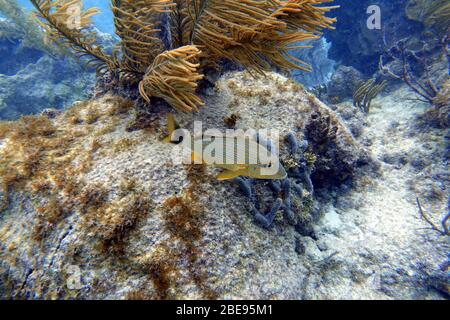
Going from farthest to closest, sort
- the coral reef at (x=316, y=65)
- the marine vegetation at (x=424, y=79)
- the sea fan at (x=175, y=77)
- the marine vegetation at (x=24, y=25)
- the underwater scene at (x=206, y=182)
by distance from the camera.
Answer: the coral reef at (x=316, y=65) → the marine vegetation at (x=24, y=25) → the marine vegetation at (x=424, y=79) → the sea fan at (x=175, y=77) → the underwater scene at (x=206, y=182)

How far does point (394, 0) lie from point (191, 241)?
13834 millimetres

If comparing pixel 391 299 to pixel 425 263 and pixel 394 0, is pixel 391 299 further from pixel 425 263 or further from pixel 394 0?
pixel 394 0

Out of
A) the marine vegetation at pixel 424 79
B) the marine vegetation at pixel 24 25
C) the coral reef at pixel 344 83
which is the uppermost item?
the marine vegetation at pixel 424 79

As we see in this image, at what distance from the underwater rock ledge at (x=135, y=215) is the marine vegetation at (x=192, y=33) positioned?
702 millimetres

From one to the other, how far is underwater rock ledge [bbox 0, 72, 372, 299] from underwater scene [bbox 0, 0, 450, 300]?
1cm

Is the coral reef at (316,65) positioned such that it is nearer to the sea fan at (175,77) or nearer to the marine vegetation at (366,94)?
the marine vegetation at (366,94)

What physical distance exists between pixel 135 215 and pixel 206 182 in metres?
0.83

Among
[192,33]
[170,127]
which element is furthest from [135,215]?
[192,33]

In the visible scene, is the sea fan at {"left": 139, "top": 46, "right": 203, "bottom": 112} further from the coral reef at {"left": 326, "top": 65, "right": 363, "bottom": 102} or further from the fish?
the coral reef at {"left": 326, "top": 65, "right": 363, "bottom": 102}

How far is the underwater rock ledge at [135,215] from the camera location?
87.9 inches

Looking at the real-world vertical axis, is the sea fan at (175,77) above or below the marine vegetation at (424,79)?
above

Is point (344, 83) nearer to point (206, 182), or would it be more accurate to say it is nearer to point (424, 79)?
point (424, 79)

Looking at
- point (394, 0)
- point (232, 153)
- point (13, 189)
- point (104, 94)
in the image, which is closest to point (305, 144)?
point (232, 153)

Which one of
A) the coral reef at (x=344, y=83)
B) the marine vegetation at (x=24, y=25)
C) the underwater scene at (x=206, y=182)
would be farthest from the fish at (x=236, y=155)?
the marine vegetation at (x=24, y=25)
